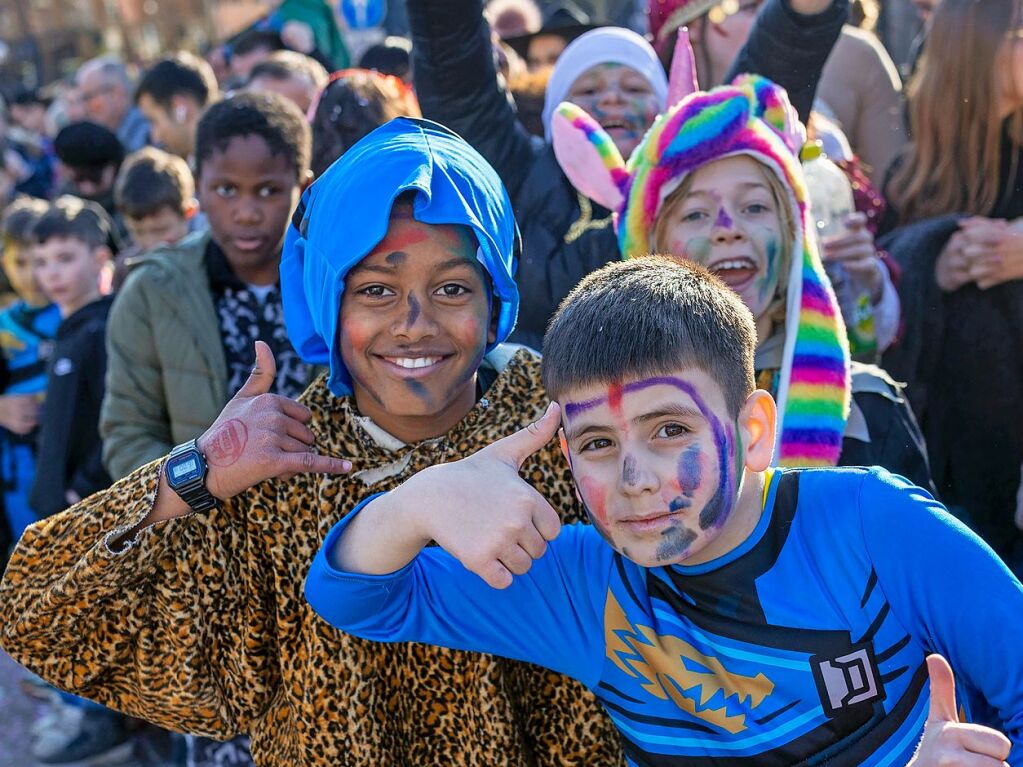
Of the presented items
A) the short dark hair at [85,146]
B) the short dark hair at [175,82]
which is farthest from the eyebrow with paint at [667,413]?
the short dark hair at [85,146]

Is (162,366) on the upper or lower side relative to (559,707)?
upper

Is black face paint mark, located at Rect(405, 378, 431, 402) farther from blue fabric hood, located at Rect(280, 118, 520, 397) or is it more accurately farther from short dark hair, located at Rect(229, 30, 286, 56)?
short dark hair, located at Rect(229, 30, 286, 56)

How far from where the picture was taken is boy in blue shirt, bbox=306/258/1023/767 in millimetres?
1648

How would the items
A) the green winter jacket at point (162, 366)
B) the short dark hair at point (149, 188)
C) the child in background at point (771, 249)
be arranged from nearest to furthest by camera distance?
the child in background at point (771, 249), the green winter jacket at point (162, 366), the short dark hair at point (149, 188)

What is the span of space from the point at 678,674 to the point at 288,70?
13.4 feet

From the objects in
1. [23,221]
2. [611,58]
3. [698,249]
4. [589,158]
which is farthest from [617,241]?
[23,221]

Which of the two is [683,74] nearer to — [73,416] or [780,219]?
[780,219]

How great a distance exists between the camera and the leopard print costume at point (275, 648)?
2.03 meters

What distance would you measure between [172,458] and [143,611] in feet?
0.95

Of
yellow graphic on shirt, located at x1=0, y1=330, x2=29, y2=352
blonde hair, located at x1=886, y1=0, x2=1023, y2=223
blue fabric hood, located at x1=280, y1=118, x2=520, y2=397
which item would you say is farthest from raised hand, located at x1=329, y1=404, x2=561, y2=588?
yellow graphic on shirt, located at x1=0, y1=330, x2=29, y2=352

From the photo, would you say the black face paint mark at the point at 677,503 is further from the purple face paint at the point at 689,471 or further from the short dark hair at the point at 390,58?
the short dark hair at the point at 390,58

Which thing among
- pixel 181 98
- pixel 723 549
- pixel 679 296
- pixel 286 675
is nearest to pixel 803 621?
pixel 723 549

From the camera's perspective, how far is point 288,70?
17.1 ft

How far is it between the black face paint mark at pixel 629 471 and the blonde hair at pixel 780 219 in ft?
2.96
